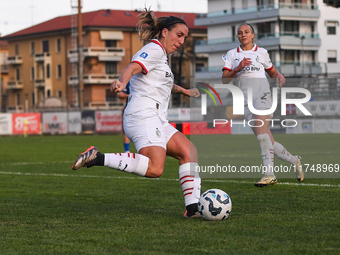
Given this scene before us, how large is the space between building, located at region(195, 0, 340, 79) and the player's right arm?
5483 cm

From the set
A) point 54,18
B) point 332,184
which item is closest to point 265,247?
point 332,184

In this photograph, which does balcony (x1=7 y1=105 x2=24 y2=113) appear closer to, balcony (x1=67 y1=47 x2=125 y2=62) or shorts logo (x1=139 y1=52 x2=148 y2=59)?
balcony (x1=67 y1=47 x2=125 y2=62)

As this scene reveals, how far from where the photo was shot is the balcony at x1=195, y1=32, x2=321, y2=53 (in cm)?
5988

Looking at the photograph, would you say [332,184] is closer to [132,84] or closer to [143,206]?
[143,206]

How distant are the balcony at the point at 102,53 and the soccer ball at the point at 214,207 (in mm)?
63704

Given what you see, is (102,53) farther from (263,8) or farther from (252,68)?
(252,68)

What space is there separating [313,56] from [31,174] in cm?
5577

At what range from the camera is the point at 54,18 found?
78875 mm

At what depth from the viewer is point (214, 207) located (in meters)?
5.52

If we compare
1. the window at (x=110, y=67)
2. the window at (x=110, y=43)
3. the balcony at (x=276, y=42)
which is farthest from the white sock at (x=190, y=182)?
the window at (x=110, y=43)

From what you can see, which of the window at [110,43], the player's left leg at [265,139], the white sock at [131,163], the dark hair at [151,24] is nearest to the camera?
the white sock at [131,163]

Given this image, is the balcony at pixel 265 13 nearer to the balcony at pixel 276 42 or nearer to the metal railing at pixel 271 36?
the metal railing at pixel 271 36

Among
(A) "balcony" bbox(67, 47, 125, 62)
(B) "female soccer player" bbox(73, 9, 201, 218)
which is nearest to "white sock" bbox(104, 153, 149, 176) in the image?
(B) "female soccer player" bbox(73, 9, 201, 218)

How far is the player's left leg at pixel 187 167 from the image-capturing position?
574 centimetres
